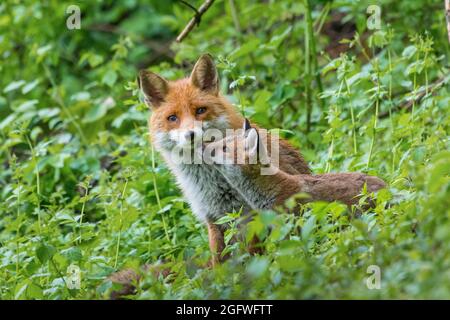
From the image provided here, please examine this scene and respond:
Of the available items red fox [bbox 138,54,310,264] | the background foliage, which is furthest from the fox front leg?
the background foliage

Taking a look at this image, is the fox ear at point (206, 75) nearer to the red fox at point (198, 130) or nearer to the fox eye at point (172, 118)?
the red fox at point (198, 130)

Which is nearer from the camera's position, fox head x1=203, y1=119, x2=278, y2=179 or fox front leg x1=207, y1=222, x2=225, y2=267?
fox head x1=203, y1=119, x2=278, y2=179

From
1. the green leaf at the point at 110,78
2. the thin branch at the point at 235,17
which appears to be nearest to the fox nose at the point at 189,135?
the green leaf at the point at 110,78

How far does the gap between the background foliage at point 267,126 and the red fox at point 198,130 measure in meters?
0.29

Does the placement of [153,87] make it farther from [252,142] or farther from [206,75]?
[252,142]

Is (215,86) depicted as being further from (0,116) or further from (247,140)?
(0,116)

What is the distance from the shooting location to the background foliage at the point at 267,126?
16.4 feet

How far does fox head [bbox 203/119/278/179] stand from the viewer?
6.57 metres

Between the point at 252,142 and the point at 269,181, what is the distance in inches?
13.1

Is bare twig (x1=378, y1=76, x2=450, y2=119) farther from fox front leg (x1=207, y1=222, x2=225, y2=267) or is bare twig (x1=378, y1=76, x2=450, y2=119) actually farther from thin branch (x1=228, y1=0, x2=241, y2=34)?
thin branch (x1=228, y1=0, x2=241, y2=34)

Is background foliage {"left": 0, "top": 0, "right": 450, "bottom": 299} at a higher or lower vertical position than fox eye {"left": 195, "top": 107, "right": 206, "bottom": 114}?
lower

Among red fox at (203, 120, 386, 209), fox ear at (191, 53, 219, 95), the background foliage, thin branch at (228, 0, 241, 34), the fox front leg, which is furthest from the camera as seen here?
thin branch at (228, 0, 241, 34)
